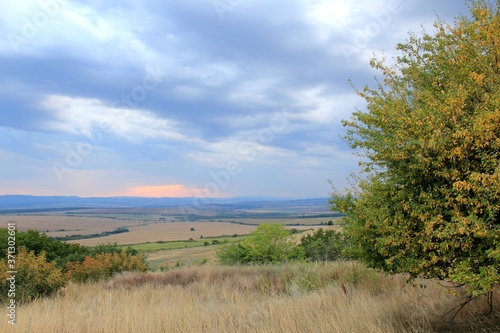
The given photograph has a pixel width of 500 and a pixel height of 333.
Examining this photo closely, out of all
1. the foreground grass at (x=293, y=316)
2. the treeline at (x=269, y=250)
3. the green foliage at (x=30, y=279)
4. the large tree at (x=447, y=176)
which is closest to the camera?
the large tree at (x=447, y=176)

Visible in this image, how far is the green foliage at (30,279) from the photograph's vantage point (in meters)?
12.2

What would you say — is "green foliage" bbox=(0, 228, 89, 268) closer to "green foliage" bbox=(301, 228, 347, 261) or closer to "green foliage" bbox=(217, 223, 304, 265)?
"green foliage" bbox=(217, 223, 304, 265)

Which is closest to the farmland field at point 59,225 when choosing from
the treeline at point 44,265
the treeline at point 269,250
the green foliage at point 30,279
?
the treeline at point 44,265

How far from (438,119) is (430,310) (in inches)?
160

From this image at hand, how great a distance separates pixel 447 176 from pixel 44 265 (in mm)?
12567

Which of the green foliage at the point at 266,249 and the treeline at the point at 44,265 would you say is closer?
the treeline at the point at 44,265

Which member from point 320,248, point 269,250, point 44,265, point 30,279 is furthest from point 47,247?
point 320,248

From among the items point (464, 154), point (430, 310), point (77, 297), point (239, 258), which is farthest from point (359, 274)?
point (239, 258)

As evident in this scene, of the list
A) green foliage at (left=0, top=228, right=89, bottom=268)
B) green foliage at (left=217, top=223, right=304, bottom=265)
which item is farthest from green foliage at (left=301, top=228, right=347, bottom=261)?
green foliage at (left=0, top=228, right=89, bottom=268)

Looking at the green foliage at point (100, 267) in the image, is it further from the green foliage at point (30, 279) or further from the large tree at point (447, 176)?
the large tree at point (447, 176)

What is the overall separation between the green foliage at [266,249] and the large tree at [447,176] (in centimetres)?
1970

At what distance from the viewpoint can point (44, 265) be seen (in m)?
13.0

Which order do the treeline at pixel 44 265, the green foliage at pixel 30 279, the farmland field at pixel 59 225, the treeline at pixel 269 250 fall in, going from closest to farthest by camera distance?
1. the green foliage at pixel 30 279
2. the treeline at pixel 44 265
3. the treeline at pixel 269 250
4. the farmland field at pixel 59 225

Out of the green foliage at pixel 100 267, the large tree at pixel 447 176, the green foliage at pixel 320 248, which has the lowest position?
the green foliage at pixel 320 248
